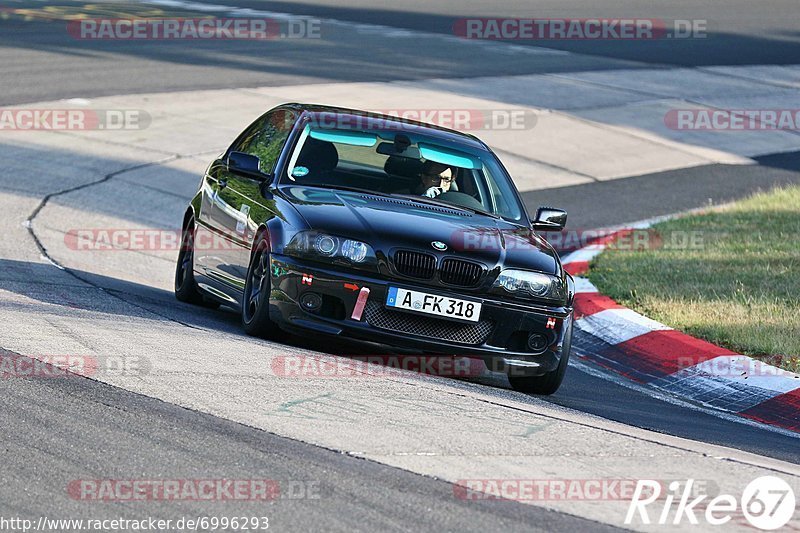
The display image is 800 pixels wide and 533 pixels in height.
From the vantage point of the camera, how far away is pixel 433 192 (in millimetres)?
8758

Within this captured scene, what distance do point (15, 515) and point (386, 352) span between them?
3755 mm

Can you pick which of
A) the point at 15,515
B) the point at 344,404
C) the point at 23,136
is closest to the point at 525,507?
the point at 344,404

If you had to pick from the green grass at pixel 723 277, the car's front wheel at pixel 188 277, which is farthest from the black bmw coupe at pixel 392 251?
the green grass at pixel 723 277

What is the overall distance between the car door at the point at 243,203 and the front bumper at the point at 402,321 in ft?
2.30

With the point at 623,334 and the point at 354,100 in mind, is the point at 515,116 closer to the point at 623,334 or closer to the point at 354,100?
the point at 354,100

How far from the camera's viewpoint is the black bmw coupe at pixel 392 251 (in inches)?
296

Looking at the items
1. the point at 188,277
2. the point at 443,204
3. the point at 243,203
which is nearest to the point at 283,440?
the point at 443,204

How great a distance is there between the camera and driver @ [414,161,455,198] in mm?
8750

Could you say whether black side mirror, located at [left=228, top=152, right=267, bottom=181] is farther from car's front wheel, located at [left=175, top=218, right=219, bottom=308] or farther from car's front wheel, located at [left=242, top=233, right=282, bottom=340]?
car's front wheel, located at [left=175, top=218, right=219, bottom=308]

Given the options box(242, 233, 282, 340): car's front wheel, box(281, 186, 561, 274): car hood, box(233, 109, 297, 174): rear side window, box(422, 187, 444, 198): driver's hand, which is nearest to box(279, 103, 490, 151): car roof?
box(233, 109, 297, 174): rear side window

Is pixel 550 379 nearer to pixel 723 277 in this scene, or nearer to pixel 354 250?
→ pixel 354 250

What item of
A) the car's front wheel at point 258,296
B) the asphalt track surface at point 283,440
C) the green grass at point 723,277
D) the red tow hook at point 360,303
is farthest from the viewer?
the green grass at point 723,277

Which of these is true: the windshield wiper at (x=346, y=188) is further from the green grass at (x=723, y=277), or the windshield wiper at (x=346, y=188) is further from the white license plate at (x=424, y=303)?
the green grass at (x=723, y=277)

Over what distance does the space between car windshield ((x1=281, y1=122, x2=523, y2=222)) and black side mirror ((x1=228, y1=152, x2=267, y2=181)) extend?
0.60ft
